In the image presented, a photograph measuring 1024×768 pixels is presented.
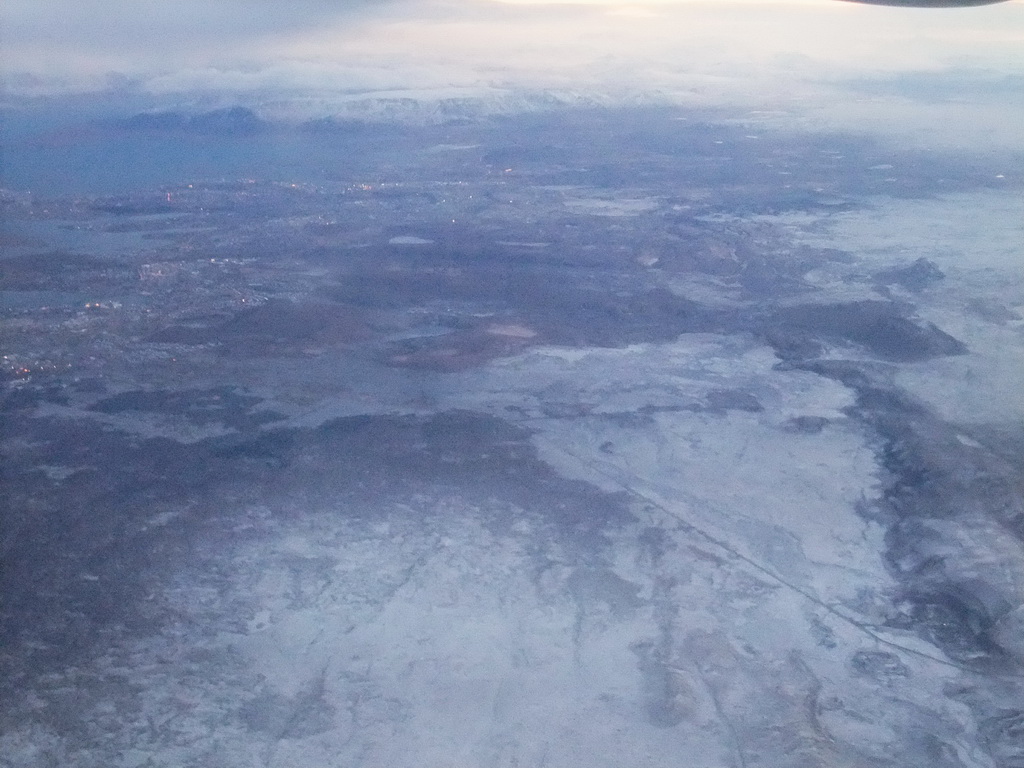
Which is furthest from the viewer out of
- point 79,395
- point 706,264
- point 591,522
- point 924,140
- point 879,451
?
point 924,140

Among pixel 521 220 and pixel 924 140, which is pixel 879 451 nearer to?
pixel 521 220

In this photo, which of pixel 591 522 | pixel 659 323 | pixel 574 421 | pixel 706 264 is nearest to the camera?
pixel 591 522

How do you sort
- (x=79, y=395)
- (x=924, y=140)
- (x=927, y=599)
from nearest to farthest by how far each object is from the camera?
(x=927, y=599) → (x=79, y=395) → (x=924, y=140)

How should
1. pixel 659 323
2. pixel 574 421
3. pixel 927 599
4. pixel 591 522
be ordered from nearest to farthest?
pixel 927 599 < pixel 591 522 < pixel 574 421 < pixel 659 323

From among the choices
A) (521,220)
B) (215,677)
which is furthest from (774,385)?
(521,220)

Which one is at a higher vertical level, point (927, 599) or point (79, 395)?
point (79, 395)

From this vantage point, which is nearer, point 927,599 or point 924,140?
point 927,599

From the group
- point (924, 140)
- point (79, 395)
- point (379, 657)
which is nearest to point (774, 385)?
point (379, 657)

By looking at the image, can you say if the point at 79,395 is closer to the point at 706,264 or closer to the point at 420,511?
the point at 420,511

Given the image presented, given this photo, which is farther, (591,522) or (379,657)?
(591,522)
